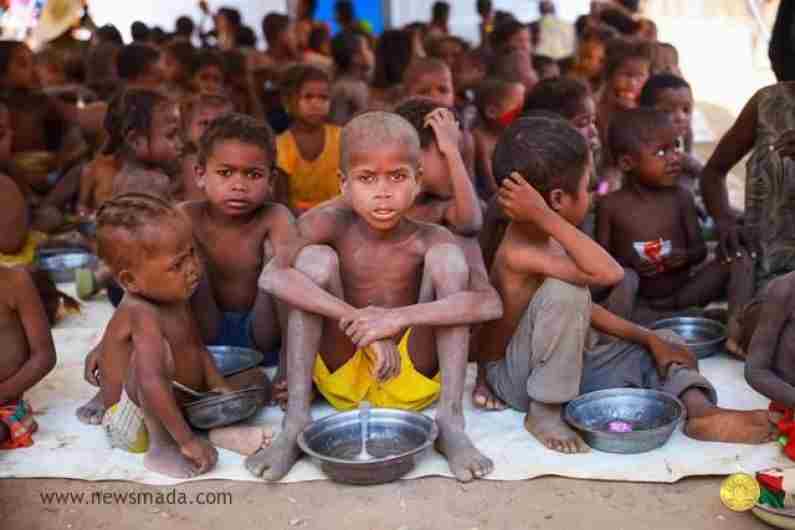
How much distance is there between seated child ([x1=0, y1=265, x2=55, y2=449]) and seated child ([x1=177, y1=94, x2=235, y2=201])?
1464mm

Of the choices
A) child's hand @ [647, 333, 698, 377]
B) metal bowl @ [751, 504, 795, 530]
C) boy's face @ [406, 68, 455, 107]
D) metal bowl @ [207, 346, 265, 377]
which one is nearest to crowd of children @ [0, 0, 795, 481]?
child's hand @ [647, 333, 698, 377]

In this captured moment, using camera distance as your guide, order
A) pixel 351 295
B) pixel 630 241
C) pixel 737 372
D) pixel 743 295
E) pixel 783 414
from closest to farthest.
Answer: pixel 783 414 < pixel 351 295 < pixel 737 372 < pixel 743 295 < pixel 630 241

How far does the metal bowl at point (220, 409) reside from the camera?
9.71ft

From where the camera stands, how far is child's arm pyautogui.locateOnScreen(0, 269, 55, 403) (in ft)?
10.1

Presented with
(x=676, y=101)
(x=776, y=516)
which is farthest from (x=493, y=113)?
(x=776, y=516)

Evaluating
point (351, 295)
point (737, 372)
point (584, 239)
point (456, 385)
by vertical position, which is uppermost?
point (584, 239)

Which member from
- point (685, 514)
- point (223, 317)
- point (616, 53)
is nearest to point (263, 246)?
point (223, 317)

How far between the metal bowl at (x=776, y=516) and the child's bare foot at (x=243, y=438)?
1412 mm

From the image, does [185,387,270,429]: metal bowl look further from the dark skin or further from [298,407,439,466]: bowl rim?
the dark skin

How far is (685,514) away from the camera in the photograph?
2.57 metres

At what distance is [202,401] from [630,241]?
6.80 ft

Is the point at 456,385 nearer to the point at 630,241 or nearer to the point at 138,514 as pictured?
the point at 138,514

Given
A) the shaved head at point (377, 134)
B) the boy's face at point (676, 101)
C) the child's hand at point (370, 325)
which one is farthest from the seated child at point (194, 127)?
the boy's face at point (676, 101)

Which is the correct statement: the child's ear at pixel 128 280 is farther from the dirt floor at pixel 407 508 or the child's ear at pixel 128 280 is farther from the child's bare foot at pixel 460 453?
the child's bare foot at pixel 460 453
